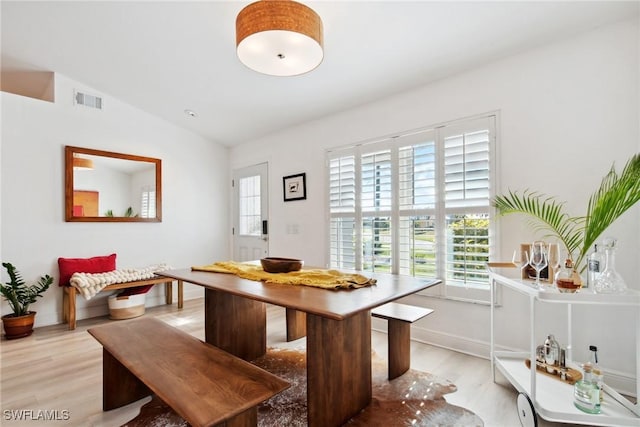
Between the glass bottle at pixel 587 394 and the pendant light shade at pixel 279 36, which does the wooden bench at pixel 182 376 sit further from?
the pendant light shade at pixel 279 36

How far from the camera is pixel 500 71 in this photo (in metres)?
2.49

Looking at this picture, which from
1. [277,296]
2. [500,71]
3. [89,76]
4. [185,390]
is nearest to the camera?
[185,390]

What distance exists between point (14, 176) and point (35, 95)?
1347mm

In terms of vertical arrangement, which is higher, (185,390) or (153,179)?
(153,179)

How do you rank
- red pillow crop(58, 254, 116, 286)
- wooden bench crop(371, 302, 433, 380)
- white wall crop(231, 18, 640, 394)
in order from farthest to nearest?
red pillow crop(58, 254, 116, 286) → wooden bench crop(371, 302, 433, 380) → white wall crop(231, 18, 640, 394)

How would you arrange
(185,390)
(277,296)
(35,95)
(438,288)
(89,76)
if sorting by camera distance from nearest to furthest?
(185,390), (277,296), (438,288), (89,76), (35,95)

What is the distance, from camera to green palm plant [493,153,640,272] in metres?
1.71

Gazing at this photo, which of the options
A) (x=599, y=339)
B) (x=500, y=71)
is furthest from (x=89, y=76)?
(x=599, y=339)

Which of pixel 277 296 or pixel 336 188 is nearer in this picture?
pixel 277 296

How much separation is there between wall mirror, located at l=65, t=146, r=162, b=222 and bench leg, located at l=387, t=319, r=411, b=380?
3.57 meters

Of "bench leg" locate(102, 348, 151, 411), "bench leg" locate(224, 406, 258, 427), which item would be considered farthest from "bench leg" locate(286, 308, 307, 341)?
"bench leg" locate(224, 406, 258, 427)

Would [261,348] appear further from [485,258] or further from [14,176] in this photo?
[14,176]

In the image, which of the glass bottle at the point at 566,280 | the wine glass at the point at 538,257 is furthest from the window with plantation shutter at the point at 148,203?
the glass bottle at the point at 566,280

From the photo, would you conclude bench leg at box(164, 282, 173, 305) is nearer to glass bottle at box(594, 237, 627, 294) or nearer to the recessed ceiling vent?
the recessed ceiling vent
